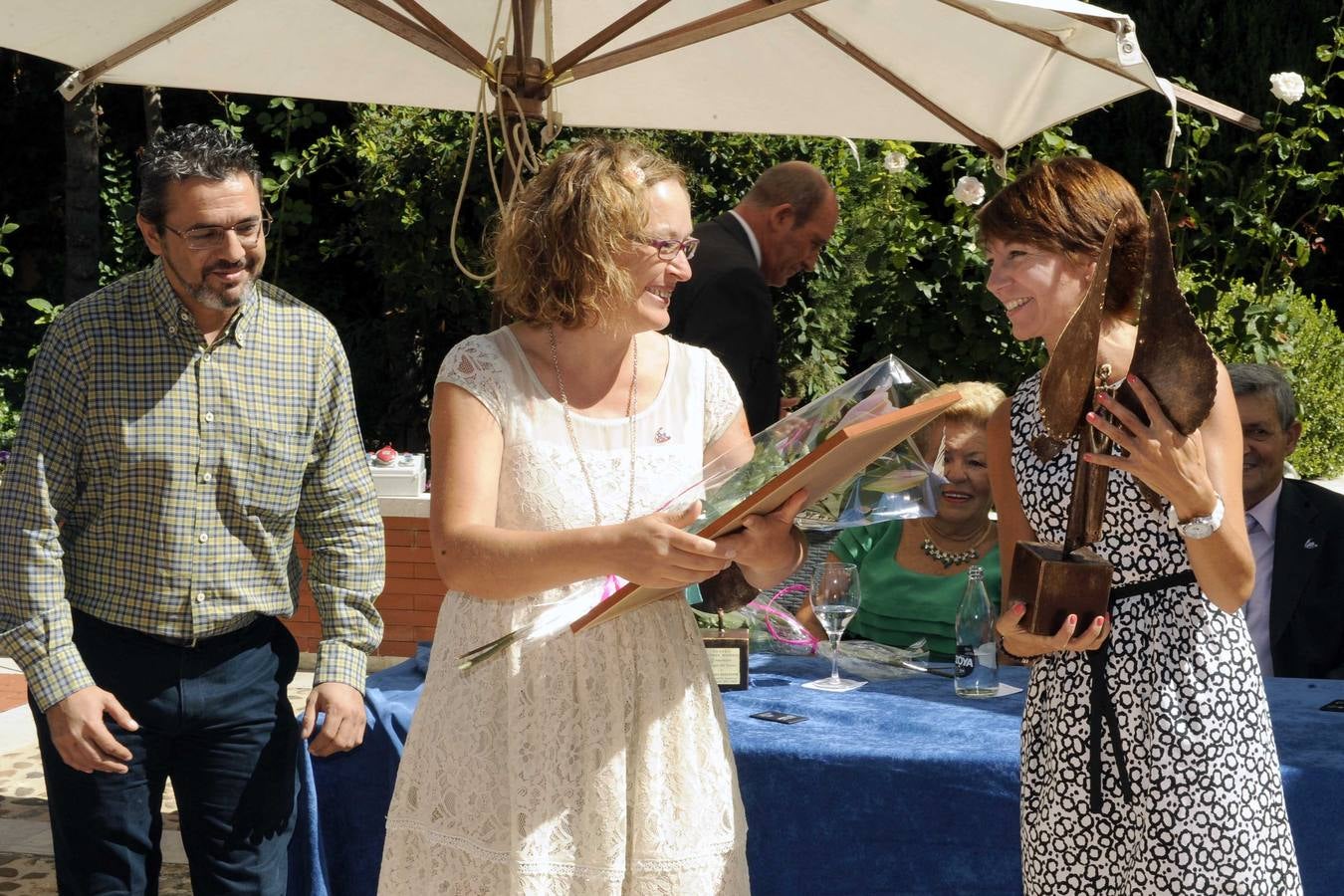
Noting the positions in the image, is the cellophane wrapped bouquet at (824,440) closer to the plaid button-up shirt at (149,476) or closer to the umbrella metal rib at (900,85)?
the plaid button-up shirt at (149,476)

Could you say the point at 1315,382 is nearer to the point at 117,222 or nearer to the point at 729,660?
the point at 729,660

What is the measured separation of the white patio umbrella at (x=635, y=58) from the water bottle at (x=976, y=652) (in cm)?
131

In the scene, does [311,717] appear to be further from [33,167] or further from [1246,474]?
[33,167]

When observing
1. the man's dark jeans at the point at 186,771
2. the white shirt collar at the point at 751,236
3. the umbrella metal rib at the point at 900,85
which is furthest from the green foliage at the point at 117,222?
the man's dark jeans at the point at 186,771

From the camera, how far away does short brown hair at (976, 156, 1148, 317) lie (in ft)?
6.82

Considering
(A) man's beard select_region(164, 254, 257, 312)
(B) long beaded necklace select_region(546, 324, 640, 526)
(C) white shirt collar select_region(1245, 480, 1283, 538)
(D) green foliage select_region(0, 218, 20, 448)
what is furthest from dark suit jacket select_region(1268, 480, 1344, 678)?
(D) green foliage select_region(0, 218, 20, 448)

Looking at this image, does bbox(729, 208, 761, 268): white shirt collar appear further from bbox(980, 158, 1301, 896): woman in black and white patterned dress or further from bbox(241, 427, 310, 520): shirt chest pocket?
bbox(980, 158, 1301, 896): woman in black and white patterned dress

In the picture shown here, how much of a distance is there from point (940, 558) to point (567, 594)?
190cm

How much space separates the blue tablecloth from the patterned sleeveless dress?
0.63 meters

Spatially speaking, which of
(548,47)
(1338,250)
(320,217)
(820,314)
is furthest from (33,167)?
(1338,250)

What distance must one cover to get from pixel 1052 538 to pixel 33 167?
34.5 feet

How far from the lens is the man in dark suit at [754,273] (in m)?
4.76

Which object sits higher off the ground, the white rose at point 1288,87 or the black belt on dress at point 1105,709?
the white rose at point 1288,87

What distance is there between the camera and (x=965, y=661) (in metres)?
3.17
